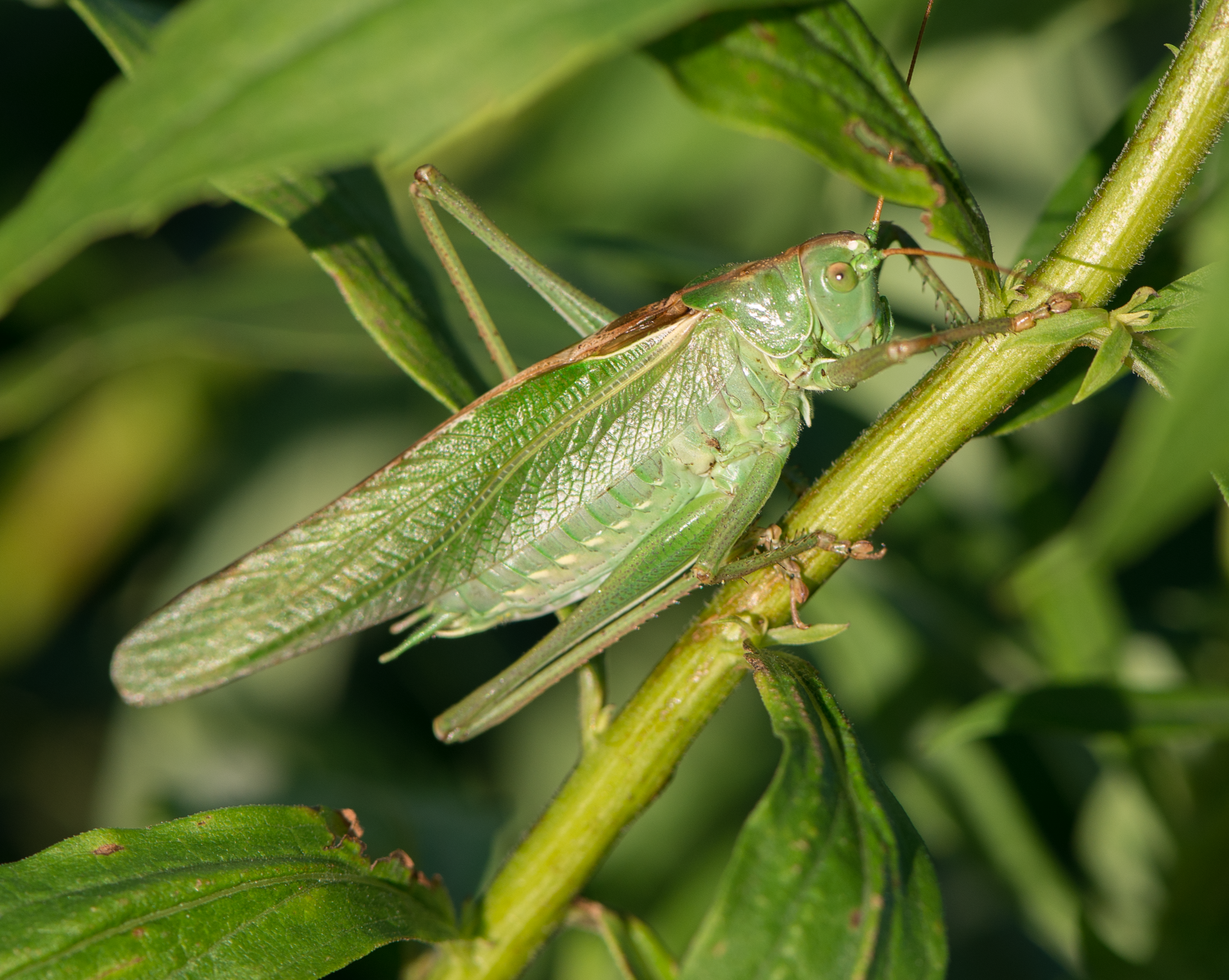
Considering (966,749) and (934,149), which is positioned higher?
(934,149)

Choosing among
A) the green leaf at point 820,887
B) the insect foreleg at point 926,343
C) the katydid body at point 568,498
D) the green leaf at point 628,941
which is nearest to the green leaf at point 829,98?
the insect foreleg at point 926,343

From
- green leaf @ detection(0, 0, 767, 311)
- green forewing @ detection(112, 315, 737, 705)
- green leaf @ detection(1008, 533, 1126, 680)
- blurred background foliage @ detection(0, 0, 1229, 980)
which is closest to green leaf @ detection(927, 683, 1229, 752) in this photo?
blurred background foliage @ detection(0, 0, 1229, 980)

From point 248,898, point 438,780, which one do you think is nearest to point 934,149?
point 248,898

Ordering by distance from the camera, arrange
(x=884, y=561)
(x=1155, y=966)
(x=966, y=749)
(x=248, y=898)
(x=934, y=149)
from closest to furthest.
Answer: (x=248, y=898)
(x=934, y=149)
(x=1155, y=966)
(x=966, y=749)
(x=884, y=561)

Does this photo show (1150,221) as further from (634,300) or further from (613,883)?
(613,883)

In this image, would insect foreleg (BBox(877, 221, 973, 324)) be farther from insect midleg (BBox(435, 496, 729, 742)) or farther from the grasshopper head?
insect midleg (BBox(435, 496, 729, 742))

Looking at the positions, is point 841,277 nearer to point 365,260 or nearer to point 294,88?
point 365,260

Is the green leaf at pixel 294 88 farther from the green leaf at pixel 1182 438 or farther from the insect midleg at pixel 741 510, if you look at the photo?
the insect midleg at pixel 741 510
